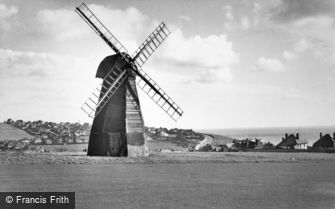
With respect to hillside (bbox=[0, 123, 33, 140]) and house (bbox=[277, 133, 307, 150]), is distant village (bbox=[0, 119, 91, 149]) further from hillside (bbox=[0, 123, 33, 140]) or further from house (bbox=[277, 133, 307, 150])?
house (bbox=[277, 133, 307, 150])

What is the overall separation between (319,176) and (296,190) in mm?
5398

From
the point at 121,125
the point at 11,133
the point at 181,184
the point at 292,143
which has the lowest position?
the point at 181,184

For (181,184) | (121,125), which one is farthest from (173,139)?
(181,184)

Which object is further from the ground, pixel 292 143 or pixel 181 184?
pixel 292 143

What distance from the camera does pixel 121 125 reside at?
32406 mm

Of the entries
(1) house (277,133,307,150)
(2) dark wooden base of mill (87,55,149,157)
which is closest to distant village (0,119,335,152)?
(1) house (277,133,307,150)

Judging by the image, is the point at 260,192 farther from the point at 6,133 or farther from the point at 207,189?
the point at 6,133

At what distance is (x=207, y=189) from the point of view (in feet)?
62.7

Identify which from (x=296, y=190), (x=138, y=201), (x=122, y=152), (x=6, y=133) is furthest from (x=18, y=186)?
(x=6, y=133)

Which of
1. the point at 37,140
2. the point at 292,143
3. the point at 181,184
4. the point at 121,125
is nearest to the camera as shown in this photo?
the point at 181,184

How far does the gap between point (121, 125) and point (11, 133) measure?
59539mm

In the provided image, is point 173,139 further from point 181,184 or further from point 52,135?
point 181,184

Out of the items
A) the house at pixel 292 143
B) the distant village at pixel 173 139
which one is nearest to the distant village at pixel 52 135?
the distant village at pixel 173 139

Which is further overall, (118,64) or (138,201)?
(118,64)
